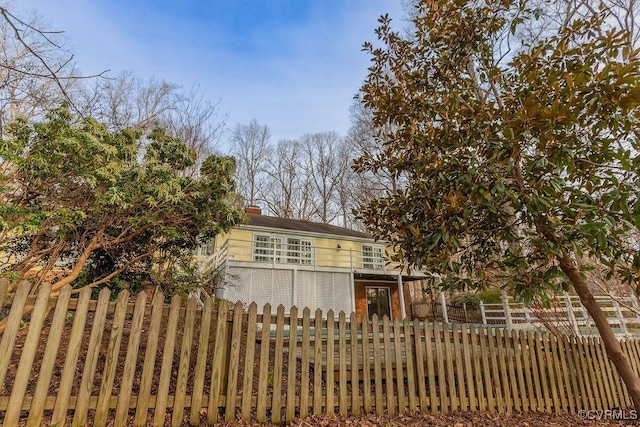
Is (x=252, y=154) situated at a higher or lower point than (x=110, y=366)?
higher

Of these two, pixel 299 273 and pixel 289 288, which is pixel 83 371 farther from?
pixel 299 273

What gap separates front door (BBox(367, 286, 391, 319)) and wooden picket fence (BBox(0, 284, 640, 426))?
41.4 feet

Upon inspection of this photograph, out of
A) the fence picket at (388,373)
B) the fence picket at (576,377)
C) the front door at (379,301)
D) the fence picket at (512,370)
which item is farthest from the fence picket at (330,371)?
the front door at (379,301)

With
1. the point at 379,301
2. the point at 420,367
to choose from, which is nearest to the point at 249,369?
the point at 420,367

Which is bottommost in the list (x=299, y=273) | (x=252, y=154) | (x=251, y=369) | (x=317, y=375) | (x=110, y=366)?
(x=317, y=375)

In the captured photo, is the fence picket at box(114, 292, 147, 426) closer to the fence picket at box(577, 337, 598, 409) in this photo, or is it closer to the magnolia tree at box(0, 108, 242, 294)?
the magnolia tree at box(0, 108, 242, 294)

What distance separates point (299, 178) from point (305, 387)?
2661 cm

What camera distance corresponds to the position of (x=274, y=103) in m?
13.0

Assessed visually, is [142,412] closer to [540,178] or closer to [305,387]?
[305,387]

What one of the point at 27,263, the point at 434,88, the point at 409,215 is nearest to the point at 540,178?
the point at 409,215

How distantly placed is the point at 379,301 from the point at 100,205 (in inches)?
605

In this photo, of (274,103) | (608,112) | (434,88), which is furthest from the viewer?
(274,103)

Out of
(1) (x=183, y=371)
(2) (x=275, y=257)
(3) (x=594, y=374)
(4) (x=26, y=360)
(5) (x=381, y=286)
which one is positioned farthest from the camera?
(5) (x=381, y=286)

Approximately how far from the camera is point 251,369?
343 cm
